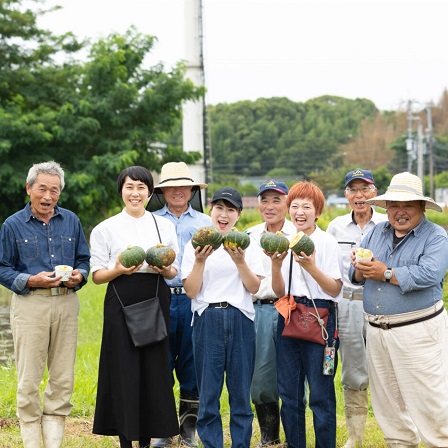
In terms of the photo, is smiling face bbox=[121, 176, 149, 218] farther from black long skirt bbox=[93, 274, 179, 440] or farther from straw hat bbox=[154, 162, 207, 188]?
straw hat bbox=[154, 162, 207, 188]

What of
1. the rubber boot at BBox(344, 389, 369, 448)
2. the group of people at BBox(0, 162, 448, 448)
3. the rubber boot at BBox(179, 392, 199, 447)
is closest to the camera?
the group of people at BBox(0, 162, 448, 448)

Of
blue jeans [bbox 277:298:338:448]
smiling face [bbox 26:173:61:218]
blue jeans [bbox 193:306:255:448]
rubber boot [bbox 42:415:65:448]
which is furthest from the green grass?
smiling face [bbox 26:173:61:218]

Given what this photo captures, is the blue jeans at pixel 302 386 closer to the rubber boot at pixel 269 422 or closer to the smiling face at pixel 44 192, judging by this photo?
the rubber boot at pixel 269 422

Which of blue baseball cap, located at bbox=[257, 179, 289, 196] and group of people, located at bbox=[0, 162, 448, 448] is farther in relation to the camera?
blue baseball cap, located at bbox=[257, 179, 289, 196]

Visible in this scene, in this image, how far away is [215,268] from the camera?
5.74 metres

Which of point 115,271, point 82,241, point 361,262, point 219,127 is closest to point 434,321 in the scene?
point 361,262

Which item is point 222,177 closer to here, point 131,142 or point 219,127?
point 219,127

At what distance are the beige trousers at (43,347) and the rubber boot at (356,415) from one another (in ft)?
8.19

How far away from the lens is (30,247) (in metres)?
5.76

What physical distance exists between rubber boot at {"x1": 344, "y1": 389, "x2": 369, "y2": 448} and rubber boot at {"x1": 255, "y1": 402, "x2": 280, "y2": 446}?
0.64 meters

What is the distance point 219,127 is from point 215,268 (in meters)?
Result: 82.9

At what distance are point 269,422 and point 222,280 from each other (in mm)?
1603

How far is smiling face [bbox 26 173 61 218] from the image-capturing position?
573 cm

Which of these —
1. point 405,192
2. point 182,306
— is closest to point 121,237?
point 182,306
